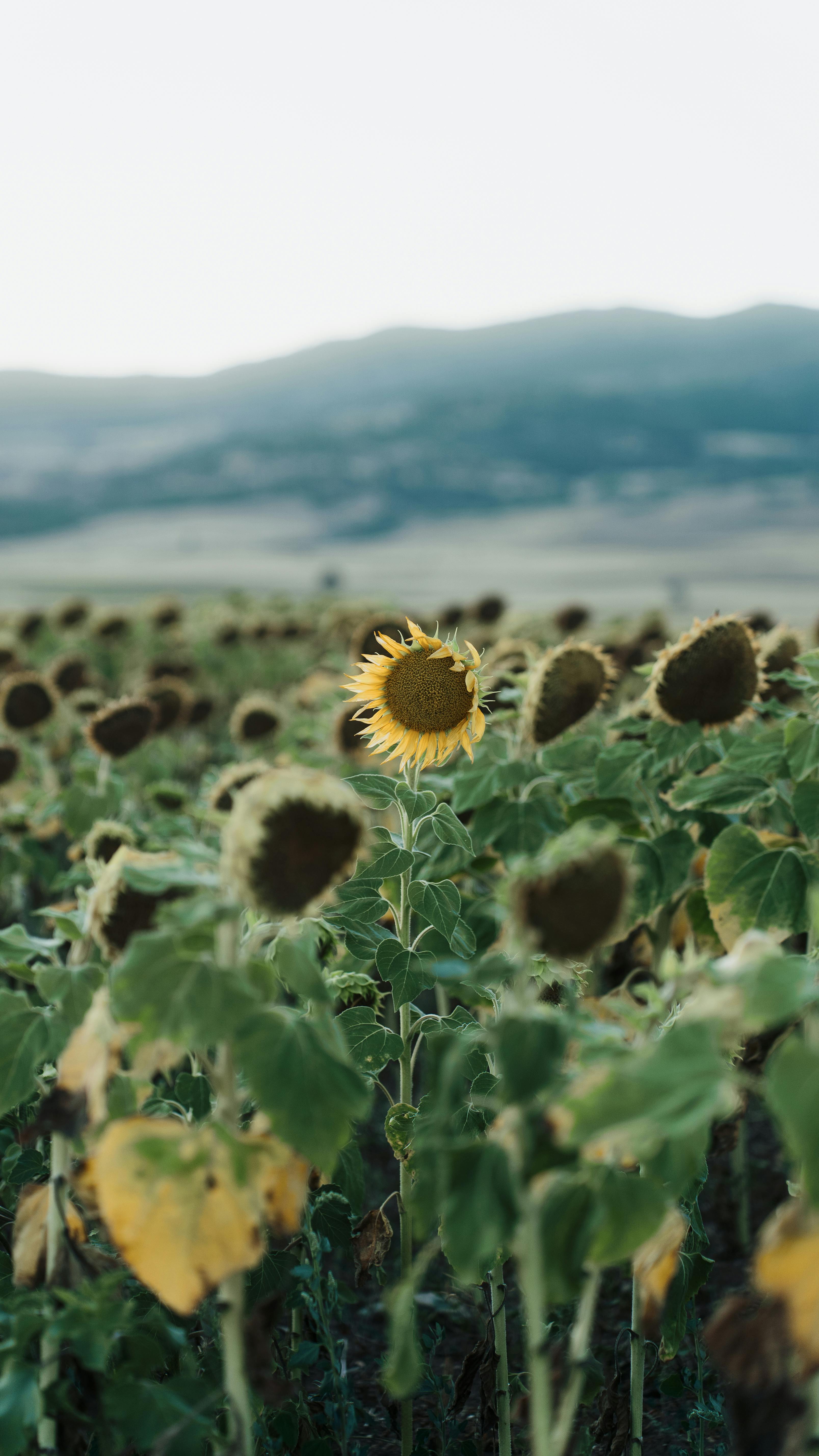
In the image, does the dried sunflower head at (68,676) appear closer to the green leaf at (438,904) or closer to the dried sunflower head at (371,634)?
the dried sunflower head at (371,634)

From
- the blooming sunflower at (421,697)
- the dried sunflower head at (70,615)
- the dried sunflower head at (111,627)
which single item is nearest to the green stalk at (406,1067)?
the blooming sunflower at (421,697)

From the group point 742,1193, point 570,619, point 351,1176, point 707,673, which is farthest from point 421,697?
point 570,619

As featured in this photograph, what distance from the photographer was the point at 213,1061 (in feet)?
7.72

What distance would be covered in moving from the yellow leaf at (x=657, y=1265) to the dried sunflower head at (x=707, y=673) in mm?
1416

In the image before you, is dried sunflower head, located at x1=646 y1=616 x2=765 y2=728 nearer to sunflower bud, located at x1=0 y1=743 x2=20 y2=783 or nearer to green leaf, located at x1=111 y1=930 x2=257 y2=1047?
green leaf, located at x1=111 y1=930 x2=257 y2=1047

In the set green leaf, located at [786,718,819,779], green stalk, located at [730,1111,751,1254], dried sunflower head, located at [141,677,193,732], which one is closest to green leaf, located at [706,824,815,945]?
green leaf, located at [786,718,819,779]

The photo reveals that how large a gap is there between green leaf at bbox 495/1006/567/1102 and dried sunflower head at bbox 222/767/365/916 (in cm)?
27

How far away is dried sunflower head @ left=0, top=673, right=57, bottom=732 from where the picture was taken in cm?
538

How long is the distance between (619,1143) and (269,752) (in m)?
5.31

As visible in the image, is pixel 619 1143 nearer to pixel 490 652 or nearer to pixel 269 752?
pixel 490 652

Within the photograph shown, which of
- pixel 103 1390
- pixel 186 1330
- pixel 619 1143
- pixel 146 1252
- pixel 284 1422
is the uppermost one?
pixel 619 1143

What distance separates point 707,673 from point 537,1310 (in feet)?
5.74

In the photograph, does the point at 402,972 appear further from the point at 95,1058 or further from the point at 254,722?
the point at 254,722

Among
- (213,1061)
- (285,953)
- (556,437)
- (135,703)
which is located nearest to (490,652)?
(135,703)
